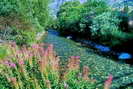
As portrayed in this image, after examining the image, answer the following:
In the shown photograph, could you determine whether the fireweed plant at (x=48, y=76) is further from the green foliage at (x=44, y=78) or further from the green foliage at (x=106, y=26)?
the green foliage at (x=106, y=26)

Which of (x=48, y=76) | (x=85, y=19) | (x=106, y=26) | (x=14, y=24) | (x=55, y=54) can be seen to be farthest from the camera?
(x=85, y=19)

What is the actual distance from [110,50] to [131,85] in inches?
965

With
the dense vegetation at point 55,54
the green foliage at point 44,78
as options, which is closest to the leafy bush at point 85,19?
the dense vegetation at point 55,54

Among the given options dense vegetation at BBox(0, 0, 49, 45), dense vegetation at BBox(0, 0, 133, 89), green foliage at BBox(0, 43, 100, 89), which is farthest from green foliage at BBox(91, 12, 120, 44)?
green foliage at BBox(0, 43, 100, 89)

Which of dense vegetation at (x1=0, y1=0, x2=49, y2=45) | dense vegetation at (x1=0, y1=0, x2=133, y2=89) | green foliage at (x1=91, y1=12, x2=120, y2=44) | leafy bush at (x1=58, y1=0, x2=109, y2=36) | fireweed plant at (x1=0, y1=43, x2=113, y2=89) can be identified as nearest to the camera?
fireweed plant at (x1=0, y1=43, x2=113, y2=89)

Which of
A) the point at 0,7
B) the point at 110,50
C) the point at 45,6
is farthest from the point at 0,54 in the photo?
the point at 45,6

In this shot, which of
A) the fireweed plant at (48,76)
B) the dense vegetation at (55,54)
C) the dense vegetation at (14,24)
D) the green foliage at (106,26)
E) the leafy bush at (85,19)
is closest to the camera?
the fireweed plant at (48,76)

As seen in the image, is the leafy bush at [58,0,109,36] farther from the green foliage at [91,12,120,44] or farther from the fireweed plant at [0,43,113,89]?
the fireweed plant at [0,43,113,89]

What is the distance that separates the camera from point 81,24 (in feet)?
210

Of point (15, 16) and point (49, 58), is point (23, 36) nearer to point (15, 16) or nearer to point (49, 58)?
point (15, 16)

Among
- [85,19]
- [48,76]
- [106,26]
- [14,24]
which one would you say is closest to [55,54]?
[48,76]

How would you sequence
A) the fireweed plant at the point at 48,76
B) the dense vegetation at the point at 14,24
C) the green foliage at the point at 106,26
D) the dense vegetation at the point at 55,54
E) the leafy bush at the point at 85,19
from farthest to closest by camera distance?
the leafy bush at the point at 85,19
the green foliage at the point at 106,26
the dense vegetation at the point at 14,24
the dense vegetation at the point at 55,54
the fireweed plant at the point at 48,76

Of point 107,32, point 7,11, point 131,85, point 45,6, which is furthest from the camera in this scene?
point 45,6

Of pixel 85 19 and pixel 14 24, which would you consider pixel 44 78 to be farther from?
pixel 85 19
